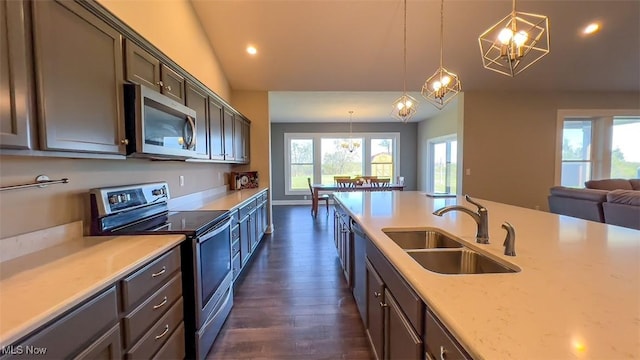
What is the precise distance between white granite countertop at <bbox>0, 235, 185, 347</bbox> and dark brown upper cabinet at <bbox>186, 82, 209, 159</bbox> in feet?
4.29

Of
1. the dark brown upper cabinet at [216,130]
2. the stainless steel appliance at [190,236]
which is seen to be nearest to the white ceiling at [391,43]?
the dark brown upper cabinet at [216,130]

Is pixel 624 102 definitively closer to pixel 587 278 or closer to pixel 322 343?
pixel 587 278

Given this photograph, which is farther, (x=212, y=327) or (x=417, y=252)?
(x=212, y=327)

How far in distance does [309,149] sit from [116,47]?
7.48 meters

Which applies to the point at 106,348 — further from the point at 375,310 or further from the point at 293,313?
the point at 293,313

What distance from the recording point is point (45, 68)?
1.15 metres

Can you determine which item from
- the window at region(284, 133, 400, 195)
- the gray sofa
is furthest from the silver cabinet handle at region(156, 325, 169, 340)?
the window at region(284, 133, 400, 195)

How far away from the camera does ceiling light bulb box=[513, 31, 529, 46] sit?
192 centimetres

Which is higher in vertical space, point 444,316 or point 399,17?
point 399,17

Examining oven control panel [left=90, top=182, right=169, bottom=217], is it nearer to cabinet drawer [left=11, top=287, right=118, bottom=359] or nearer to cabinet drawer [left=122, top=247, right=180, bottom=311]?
cabinet drawer [left=122, top=247, right=180, bottom=311]

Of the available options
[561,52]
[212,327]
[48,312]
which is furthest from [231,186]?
[561,52]

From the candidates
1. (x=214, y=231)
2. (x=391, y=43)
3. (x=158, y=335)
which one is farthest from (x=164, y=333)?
(x=391, y=43)

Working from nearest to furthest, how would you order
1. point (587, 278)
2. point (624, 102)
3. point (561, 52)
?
point (587, 278)
point (561, 52)
point (624, 102)

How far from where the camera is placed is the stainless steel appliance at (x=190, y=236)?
1.74 metres
